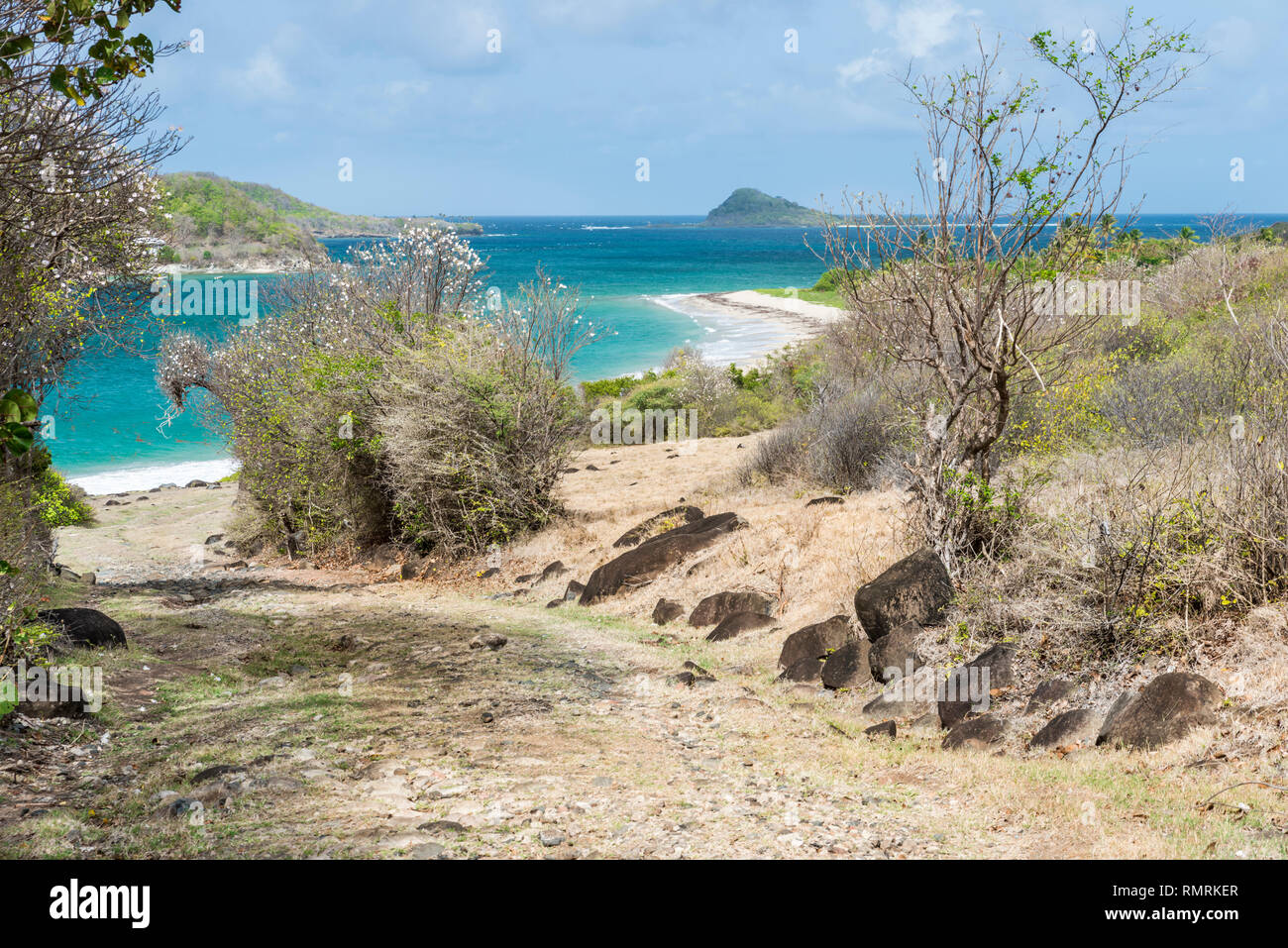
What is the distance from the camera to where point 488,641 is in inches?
355

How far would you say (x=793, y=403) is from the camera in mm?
26062

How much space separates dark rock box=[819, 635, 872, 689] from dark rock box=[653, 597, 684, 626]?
111 inches

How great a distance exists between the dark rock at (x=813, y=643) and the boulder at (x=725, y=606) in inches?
49.6

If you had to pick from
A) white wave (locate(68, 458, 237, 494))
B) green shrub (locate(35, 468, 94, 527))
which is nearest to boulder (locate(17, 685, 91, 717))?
green shrub (locate(35, 468, 94, 527))

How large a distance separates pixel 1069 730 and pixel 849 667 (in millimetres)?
2123

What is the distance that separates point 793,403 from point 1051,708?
20347 millimetres

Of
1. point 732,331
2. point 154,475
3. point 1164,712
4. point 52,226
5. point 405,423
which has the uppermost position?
point 732,331

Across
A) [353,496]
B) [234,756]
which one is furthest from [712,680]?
[353,496]

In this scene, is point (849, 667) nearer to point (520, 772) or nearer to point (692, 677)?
point (692, 677)

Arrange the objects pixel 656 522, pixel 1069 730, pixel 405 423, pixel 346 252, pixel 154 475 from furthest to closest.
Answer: pixel 346 252
pixel 154 475
pixel 405 423
pixel 656 522
pixel 1069 730

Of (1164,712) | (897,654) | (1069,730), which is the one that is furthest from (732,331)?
(1164,712)

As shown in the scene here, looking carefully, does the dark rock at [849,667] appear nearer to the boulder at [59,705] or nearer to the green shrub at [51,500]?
the boulder at [59,705]

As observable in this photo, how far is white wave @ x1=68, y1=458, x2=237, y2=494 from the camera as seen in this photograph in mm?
32656

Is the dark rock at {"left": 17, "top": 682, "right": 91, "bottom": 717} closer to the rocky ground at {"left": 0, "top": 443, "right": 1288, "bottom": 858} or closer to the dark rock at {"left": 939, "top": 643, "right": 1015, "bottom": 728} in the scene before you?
the rocky ground at {"left": 0, "top": 443, "right": 1288, "bottom": 858}
